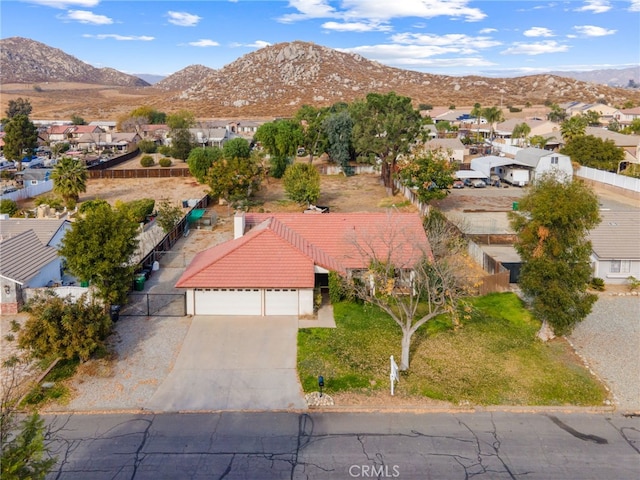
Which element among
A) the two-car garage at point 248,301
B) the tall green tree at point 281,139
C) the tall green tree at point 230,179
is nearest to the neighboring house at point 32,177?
the tall green tree at point 230,179

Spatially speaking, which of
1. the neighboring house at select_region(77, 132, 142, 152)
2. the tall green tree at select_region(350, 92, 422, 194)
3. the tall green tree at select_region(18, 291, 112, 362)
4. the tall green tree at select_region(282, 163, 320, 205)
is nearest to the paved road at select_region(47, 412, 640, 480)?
the tall green tree at select_region(18, 291, 112, 362)

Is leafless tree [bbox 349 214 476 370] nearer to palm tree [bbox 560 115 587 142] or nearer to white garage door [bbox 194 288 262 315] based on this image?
white garage door [bbox 194 288 262 315]

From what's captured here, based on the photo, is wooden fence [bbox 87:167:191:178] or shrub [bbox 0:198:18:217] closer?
shrub [bbox 0:198:18:217]

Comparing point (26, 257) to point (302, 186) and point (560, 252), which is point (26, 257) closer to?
point (302, 186)

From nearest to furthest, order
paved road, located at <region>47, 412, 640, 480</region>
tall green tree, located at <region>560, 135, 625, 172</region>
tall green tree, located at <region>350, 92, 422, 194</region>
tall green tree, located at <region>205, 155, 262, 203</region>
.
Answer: paved road, located at <region>47, 412, 640, 480</region>, tall green tree, located at <region>205, 155, 262, 203</region>, tall green tree, located at <region>350, 92, 422, 194</region>, tall green tree, located at <region>560, 135, 625, 172</region>

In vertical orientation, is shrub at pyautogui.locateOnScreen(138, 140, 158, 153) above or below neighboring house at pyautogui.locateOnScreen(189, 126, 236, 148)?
below

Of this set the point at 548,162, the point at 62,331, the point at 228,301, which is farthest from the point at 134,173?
the point at 62,331

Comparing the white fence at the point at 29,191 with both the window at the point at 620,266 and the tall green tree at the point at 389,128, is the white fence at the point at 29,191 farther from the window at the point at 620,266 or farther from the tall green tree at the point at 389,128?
the window at the point at 620,266

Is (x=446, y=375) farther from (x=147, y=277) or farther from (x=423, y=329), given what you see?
(x=147, y=277)
